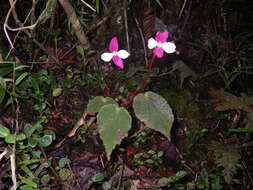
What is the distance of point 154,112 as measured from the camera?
3.56ft

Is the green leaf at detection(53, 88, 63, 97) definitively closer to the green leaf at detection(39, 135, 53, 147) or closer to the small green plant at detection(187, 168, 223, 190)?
the green leaf at detection(39, 135, 53, 147)

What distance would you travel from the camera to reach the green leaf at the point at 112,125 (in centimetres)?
101

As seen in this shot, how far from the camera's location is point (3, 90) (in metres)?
1.17

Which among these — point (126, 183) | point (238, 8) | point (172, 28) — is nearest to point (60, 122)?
point (126, 183)

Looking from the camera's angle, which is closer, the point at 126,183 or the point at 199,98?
the point at 126,183

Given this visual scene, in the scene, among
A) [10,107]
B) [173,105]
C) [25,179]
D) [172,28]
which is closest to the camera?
[25,179]

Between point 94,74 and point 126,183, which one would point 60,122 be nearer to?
point 94,74

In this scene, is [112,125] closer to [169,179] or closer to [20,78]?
[169,179]

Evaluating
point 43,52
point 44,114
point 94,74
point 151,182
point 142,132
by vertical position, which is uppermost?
point 43,52

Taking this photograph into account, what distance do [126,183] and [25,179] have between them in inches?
17.0

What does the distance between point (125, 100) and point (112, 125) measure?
0.34 meters

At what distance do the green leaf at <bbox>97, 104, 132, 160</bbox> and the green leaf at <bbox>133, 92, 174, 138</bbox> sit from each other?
6 centimetres

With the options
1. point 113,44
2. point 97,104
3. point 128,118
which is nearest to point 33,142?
point 97,104

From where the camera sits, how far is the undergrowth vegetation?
1.17 meters
